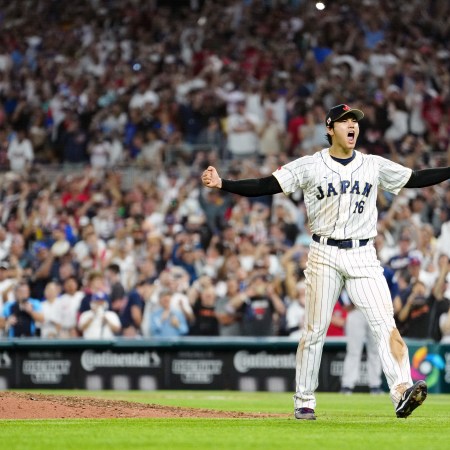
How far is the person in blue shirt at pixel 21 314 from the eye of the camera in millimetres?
19281

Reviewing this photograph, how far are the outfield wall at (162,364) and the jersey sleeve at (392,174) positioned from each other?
7.67 m

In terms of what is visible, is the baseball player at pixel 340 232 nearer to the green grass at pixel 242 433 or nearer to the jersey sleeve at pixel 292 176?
the jersey sleeve at pixel 292 176

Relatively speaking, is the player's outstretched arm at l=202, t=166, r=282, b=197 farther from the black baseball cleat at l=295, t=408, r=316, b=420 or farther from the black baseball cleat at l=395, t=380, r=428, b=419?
the black baseball cleat at l=395, t=380, r=428, b=419

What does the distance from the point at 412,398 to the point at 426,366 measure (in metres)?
7.91

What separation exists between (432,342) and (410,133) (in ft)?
19.6

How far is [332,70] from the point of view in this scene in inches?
916

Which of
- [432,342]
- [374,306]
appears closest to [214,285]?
[432,342]

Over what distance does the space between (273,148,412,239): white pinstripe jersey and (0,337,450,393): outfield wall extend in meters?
7.79

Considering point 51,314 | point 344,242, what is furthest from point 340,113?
point 51,314

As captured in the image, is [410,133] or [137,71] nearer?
[410,133]

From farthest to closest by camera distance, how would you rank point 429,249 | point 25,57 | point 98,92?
point 25,57
point 98,92
point 429,249

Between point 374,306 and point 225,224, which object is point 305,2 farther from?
point 374,306

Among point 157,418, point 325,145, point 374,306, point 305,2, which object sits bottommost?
point 157,418

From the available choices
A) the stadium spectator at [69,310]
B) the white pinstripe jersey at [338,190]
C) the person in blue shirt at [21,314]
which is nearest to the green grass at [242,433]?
the white pinstripe jersey at [338,190]
